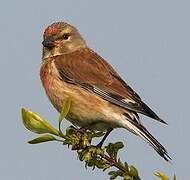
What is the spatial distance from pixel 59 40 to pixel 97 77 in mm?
1045

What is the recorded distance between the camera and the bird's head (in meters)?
5.45

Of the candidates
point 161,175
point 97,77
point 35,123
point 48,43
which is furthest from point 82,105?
point 161,175

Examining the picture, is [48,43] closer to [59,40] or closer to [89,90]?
[59,40]

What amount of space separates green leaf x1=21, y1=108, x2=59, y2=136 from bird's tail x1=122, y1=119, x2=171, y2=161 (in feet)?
3.48

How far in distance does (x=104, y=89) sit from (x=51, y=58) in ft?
3.35

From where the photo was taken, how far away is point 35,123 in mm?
2152

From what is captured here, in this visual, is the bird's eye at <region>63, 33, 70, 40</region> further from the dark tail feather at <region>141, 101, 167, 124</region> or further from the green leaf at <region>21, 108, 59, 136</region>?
the green leaf at <region>21, 108, 59, 136</region>

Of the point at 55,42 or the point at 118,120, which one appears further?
the point at 55,42

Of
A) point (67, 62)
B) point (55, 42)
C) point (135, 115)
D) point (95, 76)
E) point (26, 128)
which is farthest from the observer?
point (55, 42)

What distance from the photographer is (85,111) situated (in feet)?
14.8

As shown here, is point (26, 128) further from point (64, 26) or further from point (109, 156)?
point (64, 26)

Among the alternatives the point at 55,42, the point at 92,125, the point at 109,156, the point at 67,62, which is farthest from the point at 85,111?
the point at 109,156

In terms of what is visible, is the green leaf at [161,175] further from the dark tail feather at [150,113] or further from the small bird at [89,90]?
the small bird at [89,90]

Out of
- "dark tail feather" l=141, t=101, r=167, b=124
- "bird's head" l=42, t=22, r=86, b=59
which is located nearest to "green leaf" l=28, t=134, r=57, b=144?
"dark tail feather" l=141, t=101, r=167, b=124
